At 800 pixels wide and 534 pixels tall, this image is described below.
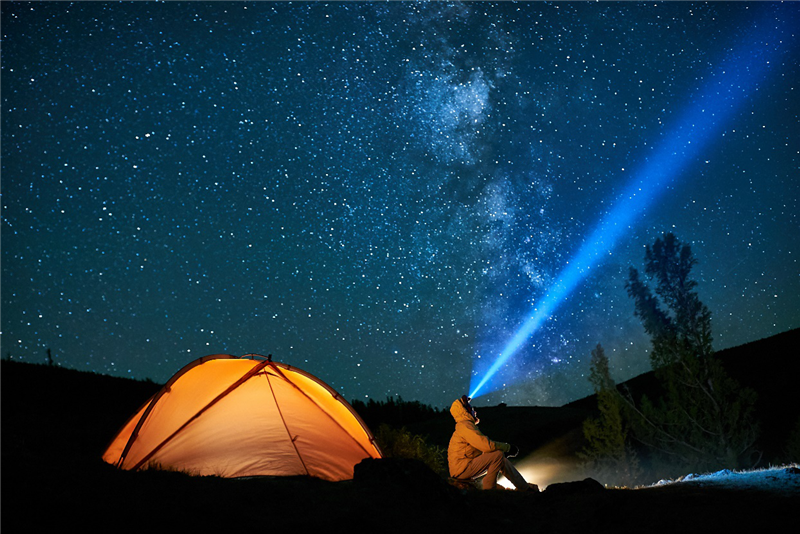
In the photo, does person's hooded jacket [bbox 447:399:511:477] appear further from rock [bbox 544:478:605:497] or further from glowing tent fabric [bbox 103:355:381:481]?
glowing tent fabric [bbox 103:355:381:481]

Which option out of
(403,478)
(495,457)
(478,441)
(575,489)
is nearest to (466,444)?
(478,441)

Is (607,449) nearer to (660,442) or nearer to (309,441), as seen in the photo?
(660,442)

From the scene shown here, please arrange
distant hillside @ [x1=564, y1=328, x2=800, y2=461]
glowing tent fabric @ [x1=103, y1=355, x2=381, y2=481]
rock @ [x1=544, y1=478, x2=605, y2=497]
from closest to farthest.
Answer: rock @ [x1=544, y1=478, x2=605, y2=497] < glowing tent fabric @ [x1=103, y1=355, x2=381, y2=481] < distant hillside @ [x1=564, y1=328, x2=800, y2=461]

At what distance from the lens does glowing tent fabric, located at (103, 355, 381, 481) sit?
866 centimetres

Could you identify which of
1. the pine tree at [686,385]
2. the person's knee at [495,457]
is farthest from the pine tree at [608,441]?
the person's knee at [495,457]

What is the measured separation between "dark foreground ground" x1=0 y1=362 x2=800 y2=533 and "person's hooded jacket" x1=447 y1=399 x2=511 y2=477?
85cm

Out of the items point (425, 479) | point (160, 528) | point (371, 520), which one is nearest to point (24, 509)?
point (160, 528)

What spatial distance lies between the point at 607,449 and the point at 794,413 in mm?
14340

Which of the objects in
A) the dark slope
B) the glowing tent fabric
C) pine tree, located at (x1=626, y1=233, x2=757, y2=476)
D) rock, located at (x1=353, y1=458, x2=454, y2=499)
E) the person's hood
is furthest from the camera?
pine tree, located at (x1=626, y1=233, x2=757, y2=476)

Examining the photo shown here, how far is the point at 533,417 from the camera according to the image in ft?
105

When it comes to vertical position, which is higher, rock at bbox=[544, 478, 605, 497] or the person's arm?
the person's arm

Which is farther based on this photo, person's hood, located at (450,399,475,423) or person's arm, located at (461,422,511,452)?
person's hood, located at (450,399,475,423)

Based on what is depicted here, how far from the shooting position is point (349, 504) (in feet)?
19.3

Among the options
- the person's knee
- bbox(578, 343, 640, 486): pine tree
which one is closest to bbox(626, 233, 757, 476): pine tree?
bbox(578, 343, 640, 486): pine tree
